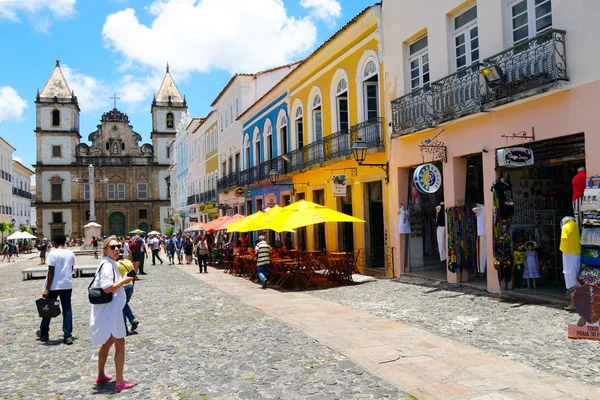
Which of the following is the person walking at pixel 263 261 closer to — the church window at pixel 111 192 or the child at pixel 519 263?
the child at pixel 519 263

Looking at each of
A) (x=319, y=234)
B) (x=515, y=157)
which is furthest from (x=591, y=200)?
(x=319, y=234)

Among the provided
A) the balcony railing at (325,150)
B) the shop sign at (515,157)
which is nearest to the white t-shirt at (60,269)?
the shop sign at (515,157)

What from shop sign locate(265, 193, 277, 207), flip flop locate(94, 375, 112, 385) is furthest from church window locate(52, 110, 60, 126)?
flip flop locate(94, 375, 112, 385)

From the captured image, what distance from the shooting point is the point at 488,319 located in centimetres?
817

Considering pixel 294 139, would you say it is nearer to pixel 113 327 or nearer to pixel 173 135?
A: pixel 113 327

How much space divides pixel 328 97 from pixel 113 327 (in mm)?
13455

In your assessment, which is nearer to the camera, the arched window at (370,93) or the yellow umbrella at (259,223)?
the yellow umbrella at (259,223)

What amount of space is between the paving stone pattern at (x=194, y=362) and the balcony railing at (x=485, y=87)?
17.6 feet

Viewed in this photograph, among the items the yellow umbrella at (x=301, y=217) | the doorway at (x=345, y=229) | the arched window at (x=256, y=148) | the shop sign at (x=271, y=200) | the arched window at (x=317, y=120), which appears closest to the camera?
the yellow umbrella at (x=301, y=217)

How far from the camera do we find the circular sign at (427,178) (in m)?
11.3

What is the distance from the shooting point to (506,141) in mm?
9953

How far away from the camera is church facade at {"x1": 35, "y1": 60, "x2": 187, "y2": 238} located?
66188 mm

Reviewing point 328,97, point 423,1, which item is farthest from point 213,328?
point 328,97

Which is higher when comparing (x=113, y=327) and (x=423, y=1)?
(x=423, y=1)
